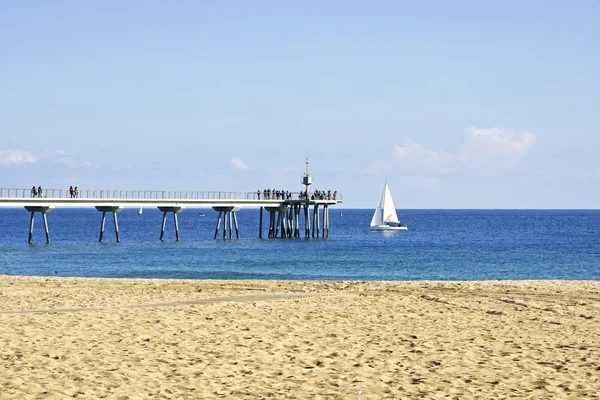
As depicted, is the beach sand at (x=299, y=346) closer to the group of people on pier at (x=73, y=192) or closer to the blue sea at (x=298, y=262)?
the blue sea at (x=298, y=262)

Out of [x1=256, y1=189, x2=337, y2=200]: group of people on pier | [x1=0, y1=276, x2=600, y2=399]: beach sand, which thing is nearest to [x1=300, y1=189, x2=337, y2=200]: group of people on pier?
[x1=256, y1=189, x2=337, y2=200]: group of people on pier

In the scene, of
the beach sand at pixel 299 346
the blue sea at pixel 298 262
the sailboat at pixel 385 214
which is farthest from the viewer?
the sailboat at pixel 385 214

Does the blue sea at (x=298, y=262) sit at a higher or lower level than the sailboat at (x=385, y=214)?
lower

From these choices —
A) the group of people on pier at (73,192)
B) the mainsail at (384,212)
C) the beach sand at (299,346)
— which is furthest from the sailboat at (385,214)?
the beach sand at (299,346)

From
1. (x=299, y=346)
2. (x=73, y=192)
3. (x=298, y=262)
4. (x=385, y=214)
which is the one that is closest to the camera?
(x=299, y=346)

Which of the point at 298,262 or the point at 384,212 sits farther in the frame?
the point at 384,212

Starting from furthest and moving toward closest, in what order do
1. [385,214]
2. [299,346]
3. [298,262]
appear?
[385,214] < [298,262] < [299,346]

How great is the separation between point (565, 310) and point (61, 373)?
Answer: 13.1 metres

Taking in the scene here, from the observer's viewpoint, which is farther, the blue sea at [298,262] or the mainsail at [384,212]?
the mainsail at [384,212]

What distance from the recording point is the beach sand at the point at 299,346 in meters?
12.1

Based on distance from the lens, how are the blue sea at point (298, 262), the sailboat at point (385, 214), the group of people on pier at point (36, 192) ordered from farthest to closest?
1. the sailboat at point (385, 214)
2. the group of people on pier at point (36, 192)
3. the blue sea at point (298, 262)

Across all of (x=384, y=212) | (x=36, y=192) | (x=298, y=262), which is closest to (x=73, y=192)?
(x=36, y=192)

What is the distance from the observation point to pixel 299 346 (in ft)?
49.5

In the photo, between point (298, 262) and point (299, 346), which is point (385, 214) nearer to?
point (298, 262)
